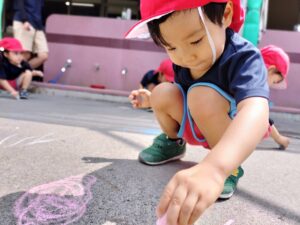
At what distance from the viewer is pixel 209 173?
22.0 inches

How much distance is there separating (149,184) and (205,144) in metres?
0.23

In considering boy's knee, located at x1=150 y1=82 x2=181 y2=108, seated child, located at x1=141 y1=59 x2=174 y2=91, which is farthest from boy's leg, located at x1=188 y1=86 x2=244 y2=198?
seated child, located at x1=141 y1=59 x2=174 y2=91

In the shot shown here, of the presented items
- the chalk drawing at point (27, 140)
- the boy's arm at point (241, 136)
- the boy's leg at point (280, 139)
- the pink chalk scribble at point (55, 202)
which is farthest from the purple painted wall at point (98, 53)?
the boy's arm at point (241, 136)

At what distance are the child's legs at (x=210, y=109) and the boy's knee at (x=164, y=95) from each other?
4.1 inches

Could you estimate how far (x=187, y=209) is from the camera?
505 millimetres

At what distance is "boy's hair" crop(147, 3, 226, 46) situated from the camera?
2.61 feet

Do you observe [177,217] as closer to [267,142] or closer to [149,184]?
[149,184]

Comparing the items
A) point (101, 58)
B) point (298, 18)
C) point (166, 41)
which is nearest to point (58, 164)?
point (166, 41)

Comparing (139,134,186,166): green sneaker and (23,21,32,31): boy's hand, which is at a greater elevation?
Answer: (23,21,32,31): boy's hand

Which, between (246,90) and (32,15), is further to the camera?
(32,15)

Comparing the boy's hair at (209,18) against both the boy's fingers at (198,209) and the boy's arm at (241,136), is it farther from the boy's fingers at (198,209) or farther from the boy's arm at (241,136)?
the boy's fingers at (198,209)

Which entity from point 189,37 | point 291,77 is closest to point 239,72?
point 189,37

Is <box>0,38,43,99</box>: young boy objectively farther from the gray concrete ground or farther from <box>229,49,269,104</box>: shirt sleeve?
<box>229,49,269,104</box>: shirt sleeve

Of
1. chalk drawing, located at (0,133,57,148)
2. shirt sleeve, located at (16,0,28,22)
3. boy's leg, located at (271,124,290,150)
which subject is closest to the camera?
chalk drawing, located at (0,133,57,148)
